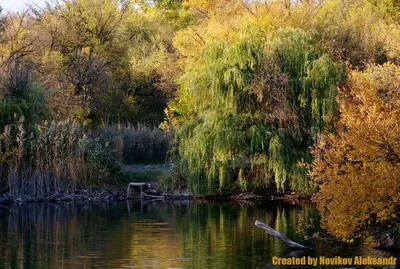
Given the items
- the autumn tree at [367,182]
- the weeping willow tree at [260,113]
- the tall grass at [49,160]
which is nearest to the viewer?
the autumn tree at [367,182]

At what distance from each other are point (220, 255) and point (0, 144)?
48.4ft

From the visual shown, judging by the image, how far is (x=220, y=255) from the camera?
59.5 feet

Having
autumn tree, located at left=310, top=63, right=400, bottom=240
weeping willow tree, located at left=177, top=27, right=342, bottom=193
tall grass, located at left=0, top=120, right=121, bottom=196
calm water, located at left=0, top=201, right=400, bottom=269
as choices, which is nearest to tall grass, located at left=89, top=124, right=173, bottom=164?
tall grass, located at left=0, top=120, right=121, bottom=196

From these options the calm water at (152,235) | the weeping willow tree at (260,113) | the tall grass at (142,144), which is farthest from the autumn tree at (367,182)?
the tall grass at (142,144)

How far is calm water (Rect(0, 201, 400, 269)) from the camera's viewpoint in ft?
57.4

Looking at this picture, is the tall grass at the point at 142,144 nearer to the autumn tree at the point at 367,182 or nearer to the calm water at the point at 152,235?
the calm water at the point at 152,235

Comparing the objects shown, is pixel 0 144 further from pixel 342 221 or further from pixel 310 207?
pixel 342 221

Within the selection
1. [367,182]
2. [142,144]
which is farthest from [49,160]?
[367,182]

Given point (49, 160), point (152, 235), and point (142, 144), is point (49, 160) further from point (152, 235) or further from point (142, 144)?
point (152, 235)

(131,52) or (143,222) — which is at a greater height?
(131,52)

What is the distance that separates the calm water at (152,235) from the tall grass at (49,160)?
4.59 feet

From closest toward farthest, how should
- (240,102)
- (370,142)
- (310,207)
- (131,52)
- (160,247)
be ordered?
(370,142), (160,247), (310,207), (240,102), (131,52)

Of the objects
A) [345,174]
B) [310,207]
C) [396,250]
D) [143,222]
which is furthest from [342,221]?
[310,207]

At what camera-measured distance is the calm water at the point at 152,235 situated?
17484 millimetres
